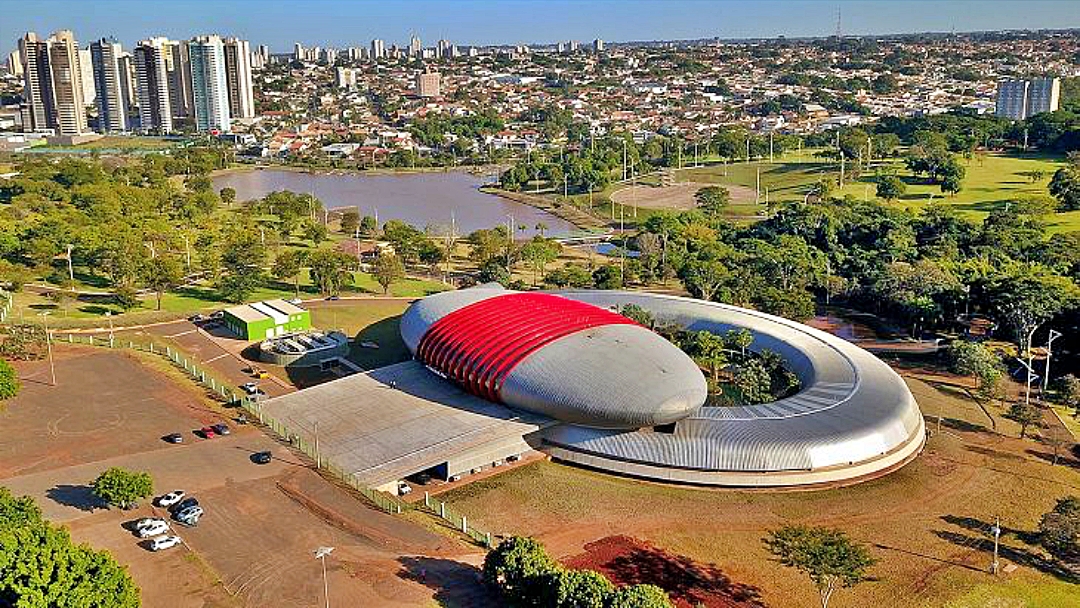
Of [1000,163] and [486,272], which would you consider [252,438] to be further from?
[1000,163]

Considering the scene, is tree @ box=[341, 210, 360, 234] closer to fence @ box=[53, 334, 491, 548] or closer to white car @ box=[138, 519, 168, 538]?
fence @ box=[53, 334, 491, 548]

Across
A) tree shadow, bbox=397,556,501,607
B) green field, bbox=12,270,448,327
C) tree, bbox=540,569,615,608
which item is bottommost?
tree shadow, bbox=397,556,501,607

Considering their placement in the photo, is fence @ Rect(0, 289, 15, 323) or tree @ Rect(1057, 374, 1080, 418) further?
fence @ Rect(0, 289, 15, 323)

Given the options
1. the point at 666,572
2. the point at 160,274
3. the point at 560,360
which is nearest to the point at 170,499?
the point at 560,360

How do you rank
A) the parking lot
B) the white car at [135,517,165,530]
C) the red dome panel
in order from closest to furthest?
the parking lot
the white car at [135,517,165,530]
the red dome panel

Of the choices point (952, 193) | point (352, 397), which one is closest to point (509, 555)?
point (352, 397)

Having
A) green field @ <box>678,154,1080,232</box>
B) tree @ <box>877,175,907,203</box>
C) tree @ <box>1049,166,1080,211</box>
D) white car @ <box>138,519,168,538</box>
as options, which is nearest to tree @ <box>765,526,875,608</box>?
white car @ <box>138,519,168,538</box>
